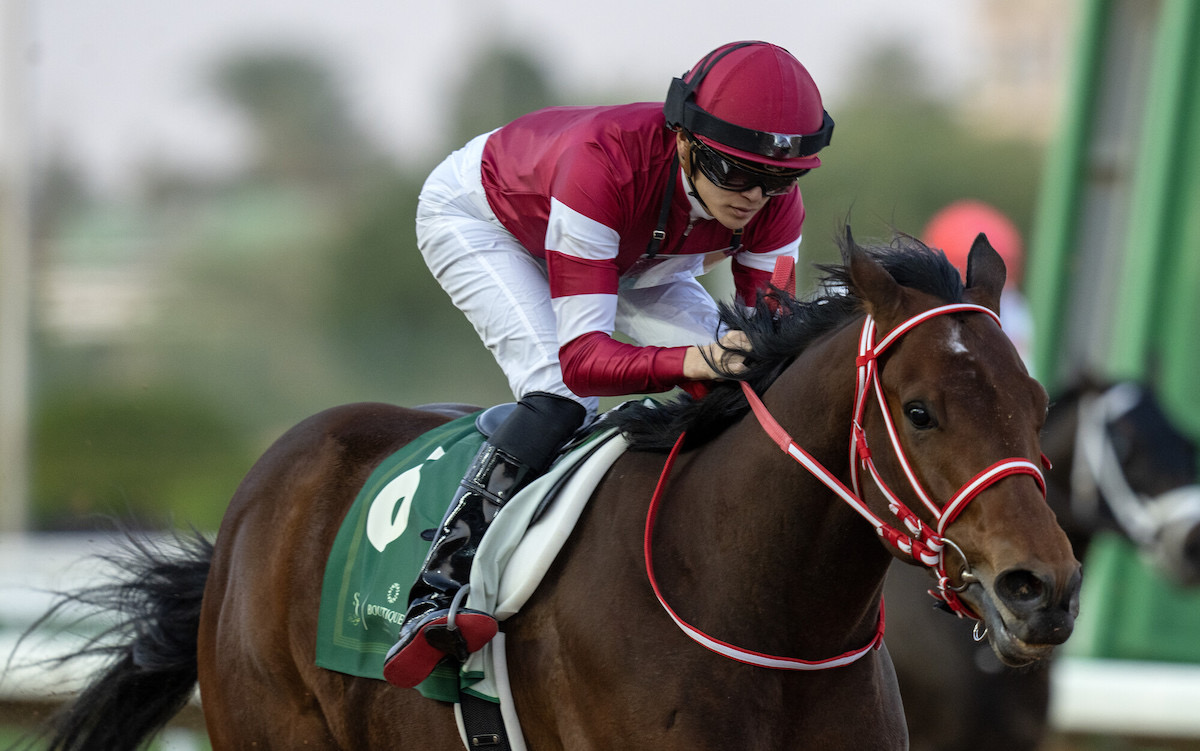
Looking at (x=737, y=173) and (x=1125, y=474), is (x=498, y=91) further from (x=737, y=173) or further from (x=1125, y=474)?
(x=737, y=173)

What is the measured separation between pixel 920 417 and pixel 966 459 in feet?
0.33

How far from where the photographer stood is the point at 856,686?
2.30 meters

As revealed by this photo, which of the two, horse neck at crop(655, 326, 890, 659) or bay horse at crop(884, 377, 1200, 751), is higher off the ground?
horse neck at crop(655, 326, 890, 659)

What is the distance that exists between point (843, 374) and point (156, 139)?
6.06m

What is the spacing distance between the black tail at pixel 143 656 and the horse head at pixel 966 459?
7.19 feet

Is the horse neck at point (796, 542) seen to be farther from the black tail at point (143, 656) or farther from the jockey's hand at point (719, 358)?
the black tail at point (143, 656)

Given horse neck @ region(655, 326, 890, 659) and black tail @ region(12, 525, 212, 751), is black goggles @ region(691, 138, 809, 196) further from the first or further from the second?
black tail @ region(12, 525, 212, 751)

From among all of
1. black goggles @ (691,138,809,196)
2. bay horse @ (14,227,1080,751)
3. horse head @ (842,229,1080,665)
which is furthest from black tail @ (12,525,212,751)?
horse head @ (842,229,1080,665)

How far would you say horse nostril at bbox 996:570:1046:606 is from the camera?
1836 mm

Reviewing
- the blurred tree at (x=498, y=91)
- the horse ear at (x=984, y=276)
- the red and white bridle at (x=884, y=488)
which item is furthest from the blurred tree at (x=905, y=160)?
the red and white bridle at (x=884, y=488)

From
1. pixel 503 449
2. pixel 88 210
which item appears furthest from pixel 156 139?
pixel 503 449

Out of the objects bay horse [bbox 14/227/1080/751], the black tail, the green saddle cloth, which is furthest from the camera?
the black tail

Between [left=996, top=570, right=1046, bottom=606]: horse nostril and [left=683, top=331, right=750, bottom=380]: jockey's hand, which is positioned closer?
[left=996, top=570, right=1046, bottom=606]: horse nostril

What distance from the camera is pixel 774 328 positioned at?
2428 millimetres
